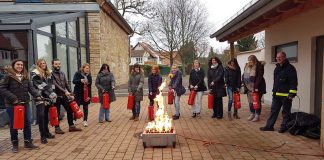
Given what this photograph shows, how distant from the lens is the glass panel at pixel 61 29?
1096 centimetres

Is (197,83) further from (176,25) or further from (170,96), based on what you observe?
(176,25)

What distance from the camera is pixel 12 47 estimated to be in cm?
893

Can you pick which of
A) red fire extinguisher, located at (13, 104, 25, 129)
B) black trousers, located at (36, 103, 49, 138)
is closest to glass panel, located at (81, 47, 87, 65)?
black trousers, located at (36, 103, 49, 138)

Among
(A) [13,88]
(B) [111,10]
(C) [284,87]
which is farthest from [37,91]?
(B) [111,10]

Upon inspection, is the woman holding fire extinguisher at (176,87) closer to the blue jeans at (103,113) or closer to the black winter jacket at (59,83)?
the blue jeans at (103,113)

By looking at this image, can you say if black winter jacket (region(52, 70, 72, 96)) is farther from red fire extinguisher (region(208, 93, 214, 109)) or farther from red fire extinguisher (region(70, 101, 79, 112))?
red fire extinguisher (region(208, 93, 214, 109))

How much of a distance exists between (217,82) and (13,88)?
5108 millimetres

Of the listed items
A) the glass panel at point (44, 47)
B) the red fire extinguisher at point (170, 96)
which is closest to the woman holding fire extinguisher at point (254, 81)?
the red fire extinguisher at point (170, 96)

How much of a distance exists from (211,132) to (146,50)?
7344cm

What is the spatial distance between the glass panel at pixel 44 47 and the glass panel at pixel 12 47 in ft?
1.36

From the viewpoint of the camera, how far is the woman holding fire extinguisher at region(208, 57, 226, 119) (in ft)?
29.0

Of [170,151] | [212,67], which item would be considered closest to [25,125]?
[170,151]

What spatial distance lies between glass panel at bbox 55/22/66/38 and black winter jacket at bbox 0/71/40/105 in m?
5.10

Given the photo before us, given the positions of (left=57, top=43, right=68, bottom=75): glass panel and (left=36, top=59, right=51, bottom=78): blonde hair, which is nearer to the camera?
(left=36, top=59, right=51, bottom=78): blonde hair
